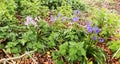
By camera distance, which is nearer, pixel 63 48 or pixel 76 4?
pixel 63 48

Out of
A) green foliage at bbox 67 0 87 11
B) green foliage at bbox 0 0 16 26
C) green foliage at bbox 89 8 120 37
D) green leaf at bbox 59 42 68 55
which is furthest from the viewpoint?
green foliage at bbox 67 0 87 11

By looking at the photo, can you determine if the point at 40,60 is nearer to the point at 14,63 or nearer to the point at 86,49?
the point at 14,63

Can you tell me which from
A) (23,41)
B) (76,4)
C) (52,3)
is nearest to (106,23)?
(23,41)

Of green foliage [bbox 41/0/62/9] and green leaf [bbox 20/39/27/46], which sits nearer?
green leaf [bbox 20/39/27/46]

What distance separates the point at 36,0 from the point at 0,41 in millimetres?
1593

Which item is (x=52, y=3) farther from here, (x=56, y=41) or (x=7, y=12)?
(x=56, y=41)

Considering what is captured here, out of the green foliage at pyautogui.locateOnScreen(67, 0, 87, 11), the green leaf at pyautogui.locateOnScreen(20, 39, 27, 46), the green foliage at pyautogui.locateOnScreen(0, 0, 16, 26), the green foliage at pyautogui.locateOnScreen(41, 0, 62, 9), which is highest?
the green foliage at pyautogui.locateOnScreen(0, 0, 16, 26)

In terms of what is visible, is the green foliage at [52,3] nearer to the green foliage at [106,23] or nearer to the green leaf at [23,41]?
the green foliage at [106,23]

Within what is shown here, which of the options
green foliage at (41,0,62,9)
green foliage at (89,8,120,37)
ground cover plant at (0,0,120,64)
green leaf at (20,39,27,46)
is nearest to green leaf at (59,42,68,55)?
ground cover plant at (0,0,120,64)

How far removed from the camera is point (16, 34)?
468 centimetres

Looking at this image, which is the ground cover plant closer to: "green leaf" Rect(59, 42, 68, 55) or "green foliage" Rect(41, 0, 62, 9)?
"green leaf" Rect(59, 42, 68, 55)

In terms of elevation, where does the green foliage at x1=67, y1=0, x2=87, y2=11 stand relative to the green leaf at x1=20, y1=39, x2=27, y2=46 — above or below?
below

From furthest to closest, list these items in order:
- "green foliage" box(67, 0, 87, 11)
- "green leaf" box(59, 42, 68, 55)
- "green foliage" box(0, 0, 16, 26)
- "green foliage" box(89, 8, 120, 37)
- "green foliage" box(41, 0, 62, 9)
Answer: "green foliage" box(67, 0, 87, 11) < "green foliage" box(41, 0, 62, 9) < "green foliage" box(89, 8, 120, 37) < "green foliage" box(0, 0, 16, 26) < "green leaf" box(59, 42, 68, 55)

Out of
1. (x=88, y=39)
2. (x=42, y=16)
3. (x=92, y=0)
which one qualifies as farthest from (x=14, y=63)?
(x=92, y=0)
